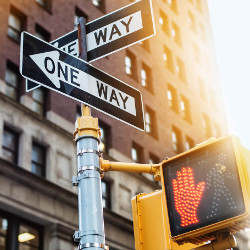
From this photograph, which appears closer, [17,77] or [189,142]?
[17,77]

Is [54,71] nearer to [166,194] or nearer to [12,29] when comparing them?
[166,194]

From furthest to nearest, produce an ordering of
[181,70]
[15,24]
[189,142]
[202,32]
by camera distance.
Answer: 1. [202,32]
2. [181,70]
3. [189,142]
4. [15,24]

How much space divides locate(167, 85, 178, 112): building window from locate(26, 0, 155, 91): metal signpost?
3142 centimetres

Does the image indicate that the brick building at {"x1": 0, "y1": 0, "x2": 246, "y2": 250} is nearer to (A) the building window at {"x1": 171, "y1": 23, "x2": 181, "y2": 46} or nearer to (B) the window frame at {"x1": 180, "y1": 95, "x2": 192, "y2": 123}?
(B) the window frame at {"x1": 180, "y1": 95, "x2": 192, "y2": 123}

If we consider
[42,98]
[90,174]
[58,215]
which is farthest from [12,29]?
[90,174]

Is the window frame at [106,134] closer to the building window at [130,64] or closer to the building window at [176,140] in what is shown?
the building window at [130,64]

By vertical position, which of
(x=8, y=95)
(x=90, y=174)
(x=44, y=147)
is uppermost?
(x=8, y=95)

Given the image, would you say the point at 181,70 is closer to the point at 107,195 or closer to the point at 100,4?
the point at 100,4

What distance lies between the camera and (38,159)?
941 inches

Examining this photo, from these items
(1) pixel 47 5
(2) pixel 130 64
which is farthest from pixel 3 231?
(2) pixel 130 64

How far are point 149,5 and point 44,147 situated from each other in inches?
771

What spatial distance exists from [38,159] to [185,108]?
17604 mm

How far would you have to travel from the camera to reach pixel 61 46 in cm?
564

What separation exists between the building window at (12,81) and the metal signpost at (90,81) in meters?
18.8
